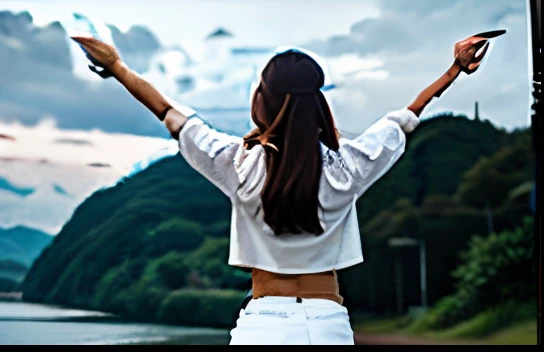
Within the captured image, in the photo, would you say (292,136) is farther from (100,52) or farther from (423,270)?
(423,270)

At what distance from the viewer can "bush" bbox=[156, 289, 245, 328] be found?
2357 millimetres

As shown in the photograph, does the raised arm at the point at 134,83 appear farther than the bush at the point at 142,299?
No

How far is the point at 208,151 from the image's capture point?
1.26 m

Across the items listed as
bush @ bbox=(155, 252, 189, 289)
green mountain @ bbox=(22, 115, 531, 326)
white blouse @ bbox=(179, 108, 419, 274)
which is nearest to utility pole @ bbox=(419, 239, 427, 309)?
green mountain @ bbox=(22, 115, 531, 326)

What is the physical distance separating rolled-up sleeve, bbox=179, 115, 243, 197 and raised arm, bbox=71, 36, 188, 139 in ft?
0.06

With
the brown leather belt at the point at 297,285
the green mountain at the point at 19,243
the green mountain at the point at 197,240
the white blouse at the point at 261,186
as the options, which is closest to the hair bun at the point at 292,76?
the white blouse at the point at 261,186

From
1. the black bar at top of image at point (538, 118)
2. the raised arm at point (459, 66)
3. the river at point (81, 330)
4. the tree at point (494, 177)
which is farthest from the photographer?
the tree at point (494, 177)

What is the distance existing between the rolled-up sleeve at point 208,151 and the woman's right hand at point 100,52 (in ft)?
0.55

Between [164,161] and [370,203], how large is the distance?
0.73 m

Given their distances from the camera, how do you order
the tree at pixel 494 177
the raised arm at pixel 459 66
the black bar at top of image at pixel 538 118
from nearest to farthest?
1. the raised arm at pixel 459 66
2. the black bar at top of image at pixel 538 118
3. the tree at pixel 494 177

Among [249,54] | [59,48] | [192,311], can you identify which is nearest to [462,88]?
[249,54]

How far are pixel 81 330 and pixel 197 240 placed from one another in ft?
1.48

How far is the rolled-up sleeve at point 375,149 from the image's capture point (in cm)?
136

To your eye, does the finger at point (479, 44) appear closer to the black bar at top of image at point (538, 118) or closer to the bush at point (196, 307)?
the black bar at top of image at point (538, 118)
